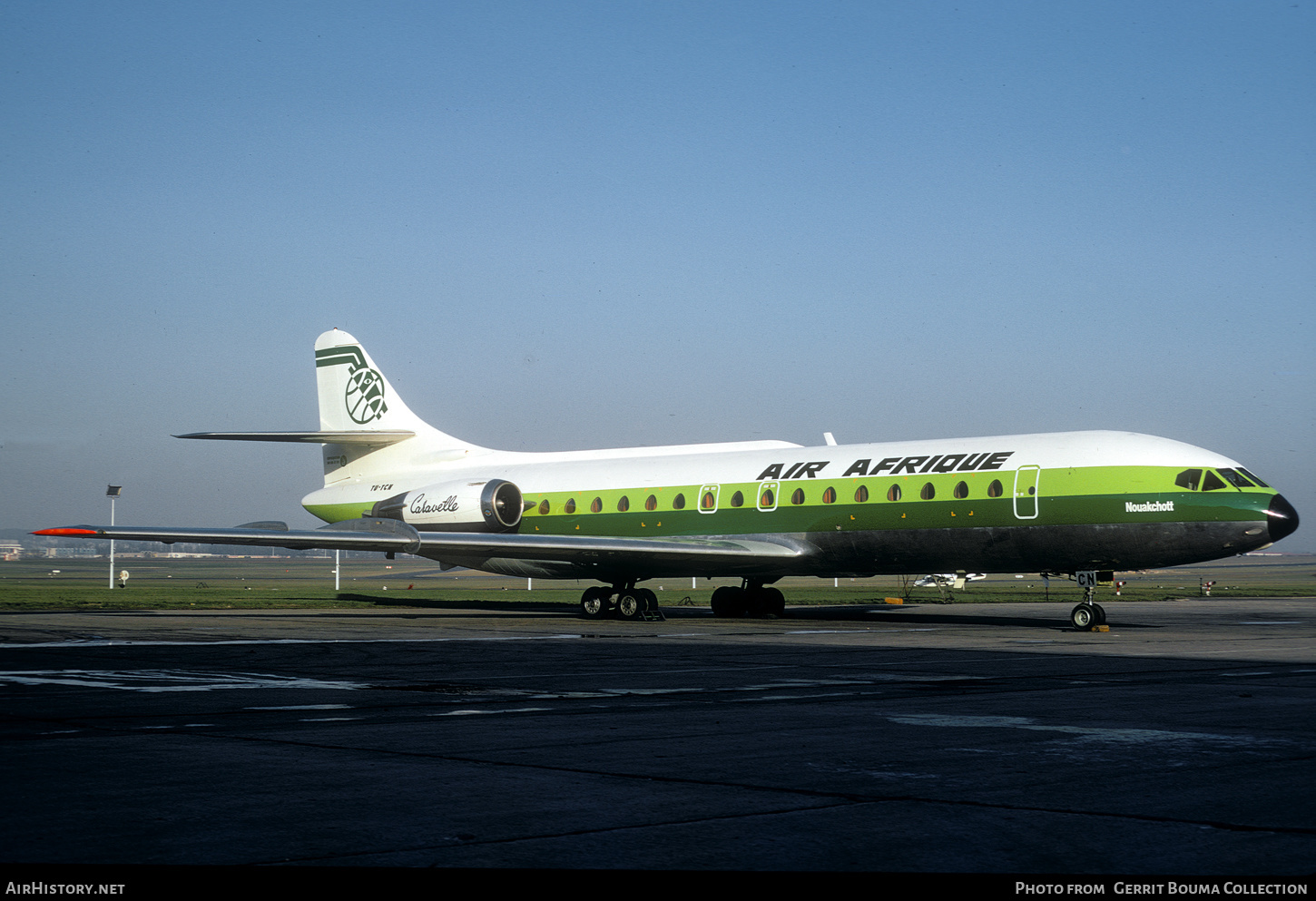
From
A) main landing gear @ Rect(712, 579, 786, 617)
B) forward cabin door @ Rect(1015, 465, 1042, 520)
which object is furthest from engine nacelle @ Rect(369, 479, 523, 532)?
forward cabin door @ Rect(1015, 465, 1042, 520)

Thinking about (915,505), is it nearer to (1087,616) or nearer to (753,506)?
(1087,616)

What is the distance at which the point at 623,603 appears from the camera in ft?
100

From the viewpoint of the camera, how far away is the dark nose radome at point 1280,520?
Answer: 74.6 feet

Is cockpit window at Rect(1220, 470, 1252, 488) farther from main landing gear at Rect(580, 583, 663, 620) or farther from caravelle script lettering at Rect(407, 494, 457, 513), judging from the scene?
caravelle script lettering at Rect(407, 494, 457, 513)

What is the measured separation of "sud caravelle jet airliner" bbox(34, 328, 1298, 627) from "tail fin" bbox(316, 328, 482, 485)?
0.05 meters

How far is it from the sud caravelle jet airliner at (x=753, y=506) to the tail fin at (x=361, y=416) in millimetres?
55

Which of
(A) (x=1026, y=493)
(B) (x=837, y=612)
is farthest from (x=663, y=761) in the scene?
(B) (x=837, y=612)

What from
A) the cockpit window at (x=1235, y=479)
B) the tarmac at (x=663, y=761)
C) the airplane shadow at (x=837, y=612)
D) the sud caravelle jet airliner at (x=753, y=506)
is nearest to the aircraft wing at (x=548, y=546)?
the sud caravelle jet airliner at (x=753, y=506)

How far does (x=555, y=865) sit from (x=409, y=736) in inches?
163

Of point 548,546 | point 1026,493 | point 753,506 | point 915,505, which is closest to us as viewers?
point 1026,493

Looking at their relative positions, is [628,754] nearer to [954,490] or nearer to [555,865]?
[555,865]

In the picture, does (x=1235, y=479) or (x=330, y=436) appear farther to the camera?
(x=330, y=436)

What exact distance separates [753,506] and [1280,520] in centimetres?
1148

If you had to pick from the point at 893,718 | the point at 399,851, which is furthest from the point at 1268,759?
the point at 399,851
